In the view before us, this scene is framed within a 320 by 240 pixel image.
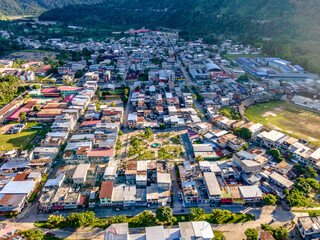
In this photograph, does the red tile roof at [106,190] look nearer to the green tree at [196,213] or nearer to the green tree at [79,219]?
the green tree at [79,219]

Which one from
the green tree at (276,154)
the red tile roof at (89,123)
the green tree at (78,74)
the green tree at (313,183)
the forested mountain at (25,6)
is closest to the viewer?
the green tree at (313,183)

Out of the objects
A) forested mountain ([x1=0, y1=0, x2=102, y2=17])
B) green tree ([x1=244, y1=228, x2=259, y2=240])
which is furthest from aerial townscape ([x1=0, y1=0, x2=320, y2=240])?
forested mountain ([x1=0, y1=0, x2=102, y2=17])

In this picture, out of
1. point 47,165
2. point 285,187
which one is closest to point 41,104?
point 47,165

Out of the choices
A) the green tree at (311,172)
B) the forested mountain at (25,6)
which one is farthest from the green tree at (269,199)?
the forested mountain at (25,6)

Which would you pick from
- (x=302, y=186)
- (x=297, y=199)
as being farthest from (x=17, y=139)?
(x=302, y=186)

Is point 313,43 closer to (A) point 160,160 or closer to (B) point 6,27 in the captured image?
(A) point 160,160
